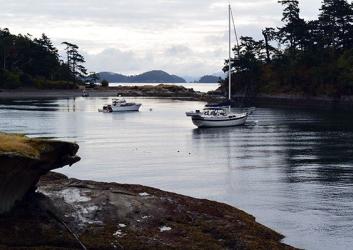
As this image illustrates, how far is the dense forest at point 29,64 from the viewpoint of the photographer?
153 metres

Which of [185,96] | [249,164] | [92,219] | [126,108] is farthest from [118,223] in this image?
[185,96]

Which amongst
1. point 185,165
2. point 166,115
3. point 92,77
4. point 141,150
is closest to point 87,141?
point 141,150

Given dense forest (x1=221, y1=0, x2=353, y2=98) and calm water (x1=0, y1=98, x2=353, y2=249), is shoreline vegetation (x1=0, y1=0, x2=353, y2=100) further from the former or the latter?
calm water (x1=0, y1=98, x2=353, y2=249)

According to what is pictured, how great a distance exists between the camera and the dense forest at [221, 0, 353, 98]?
12256cm

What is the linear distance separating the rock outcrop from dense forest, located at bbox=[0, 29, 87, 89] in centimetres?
13782

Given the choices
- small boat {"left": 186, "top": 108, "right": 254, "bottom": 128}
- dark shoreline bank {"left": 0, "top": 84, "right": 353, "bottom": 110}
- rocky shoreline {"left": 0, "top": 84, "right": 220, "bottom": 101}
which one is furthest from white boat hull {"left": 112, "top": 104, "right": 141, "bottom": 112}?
rocky shoreline {"left": 0, "top": 84, "right": 220, "bottom": 101}

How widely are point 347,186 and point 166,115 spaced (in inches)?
2640

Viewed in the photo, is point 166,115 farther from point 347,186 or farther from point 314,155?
point 347,186

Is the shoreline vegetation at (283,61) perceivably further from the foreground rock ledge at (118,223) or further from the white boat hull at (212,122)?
the foreground rock ledge at (118,223)

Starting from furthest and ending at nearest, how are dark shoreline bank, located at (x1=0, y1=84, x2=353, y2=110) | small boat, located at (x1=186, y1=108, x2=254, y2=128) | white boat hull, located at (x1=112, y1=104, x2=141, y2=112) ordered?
dark shoreline bank, located at (x1=0, y1=84, x2=353, y2=110) < white boat hull, located at (x1=112, y1=104, x2=141, y2=112) < small boat, located at (x1=186, y1=108, x2=254, y2=128)

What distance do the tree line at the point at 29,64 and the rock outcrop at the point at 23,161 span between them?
A: 13792 cm

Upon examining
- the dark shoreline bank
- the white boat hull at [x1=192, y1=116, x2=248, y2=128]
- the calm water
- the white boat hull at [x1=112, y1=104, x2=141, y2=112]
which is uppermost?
the dark shoreline bank

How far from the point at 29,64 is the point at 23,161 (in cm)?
15126

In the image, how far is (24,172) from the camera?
1694 cm
